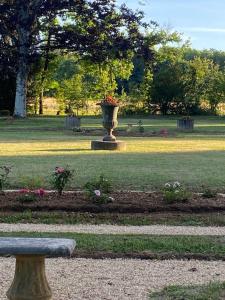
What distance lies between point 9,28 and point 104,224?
41289mm

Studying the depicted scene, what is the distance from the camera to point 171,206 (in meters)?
11.6

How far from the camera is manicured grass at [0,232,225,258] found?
8289mm

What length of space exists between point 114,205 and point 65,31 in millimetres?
39581

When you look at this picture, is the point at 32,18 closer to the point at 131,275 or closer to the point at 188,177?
the point at 188,177

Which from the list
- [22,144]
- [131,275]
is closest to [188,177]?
[131,275]

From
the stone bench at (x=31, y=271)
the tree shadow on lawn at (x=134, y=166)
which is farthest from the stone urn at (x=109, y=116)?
the stone bench at (x=31, y=271)

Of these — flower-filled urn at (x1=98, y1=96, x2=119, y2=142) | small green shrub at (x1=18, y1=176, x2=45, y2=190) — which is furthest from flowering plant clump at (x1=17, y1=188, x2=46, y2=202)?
flower-filled urn at (x1=98, y1=96, x2=119, y2=142)

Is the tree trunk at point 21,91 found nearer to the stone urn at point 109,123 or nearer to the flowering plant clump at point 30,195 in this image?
the stone urn at point 109,123

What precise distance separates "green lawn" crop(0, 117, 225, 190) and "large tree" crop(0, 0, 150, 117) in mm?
19068

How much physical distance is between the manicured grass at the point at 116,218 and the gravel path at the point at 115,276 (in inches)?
109

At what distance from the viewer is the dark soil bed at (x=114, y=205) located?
11.4m

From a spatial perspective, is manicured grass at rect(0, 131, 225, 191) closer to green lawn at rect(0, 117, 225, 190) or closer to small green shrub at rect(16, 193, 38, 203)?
green lawn at rect(0, 117, 225, 190)

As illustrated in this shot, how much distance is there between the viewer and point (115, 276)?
23.2ft

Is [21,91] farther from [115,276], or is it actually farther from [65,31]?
[115,276]
